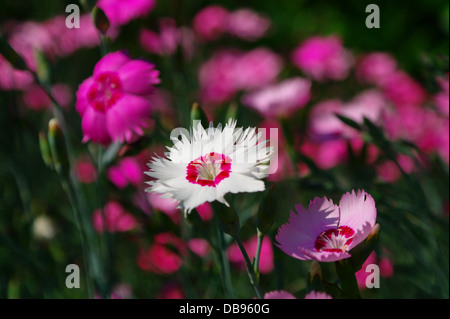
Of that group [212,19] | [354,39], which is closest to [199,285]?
[212,19]

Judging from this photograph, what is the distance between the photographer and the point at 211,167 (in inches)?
20.4

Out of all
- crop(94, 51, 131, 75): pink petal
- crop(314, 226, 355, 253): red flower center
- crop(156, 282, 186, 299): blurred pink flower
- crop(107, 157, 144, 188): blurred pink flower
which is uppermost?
crop(94, 51, 131, 75): pink petal

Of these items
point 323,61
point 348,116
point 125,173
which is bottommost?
point 125,173

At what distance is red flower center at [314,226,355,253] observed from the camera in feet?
1.67

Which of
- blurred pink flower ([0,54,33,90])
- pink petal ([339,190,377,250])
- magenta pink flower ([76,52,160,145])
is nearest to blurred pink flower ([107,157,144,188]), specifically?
magenta pink flower ([76,52,160,145])

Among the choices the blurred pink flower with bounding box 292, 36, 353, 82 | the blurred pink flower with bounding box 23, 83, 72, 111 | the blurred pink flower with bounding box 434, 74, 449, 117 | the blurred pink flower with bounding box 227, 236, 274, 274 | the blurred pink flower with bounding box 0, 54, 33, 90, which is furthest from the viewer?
the blurred pink flower with bounding box 23, 83, 72, 111

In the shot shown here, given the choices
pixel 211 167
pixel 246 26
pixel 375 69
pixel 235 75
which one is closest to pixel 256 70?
pixel 235 75

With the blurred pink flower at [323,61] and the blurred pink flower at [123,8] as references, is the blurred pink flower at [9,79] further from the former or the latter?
the blurred pink flower at [323,61]

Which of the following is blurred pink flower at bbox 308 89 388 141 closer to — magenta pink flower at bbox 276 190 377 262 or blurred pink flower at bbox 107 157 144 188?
blurred pink flower at bbox 107 157 144 188

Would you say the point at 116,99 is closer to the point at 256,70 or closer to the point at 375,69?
the point at 256,70

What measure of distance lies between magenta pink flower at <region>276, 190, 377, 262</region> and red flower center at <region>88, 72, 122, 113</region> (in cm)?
32

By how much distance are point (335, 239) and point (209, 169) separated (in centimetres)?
16

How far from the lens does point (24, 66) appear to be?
0.74m

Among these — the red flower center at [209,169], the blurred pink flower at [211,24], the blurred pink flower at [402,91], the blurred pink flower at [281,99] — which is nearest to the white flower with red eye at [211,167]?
the red flower center at [209,169]
